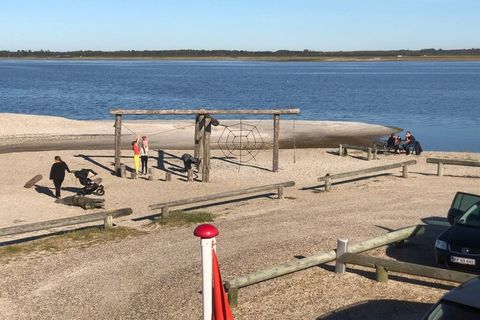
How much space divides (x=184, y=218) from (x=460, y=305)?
36.3ft

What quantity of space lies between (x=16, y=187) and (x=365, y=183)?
1227cm

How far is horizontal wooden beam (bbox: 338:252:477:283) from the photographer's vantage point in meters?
10.2

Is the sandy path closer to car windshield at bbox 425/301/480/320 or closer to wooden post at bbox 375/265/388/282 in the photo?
wooden post at bbox 375/265/388/282

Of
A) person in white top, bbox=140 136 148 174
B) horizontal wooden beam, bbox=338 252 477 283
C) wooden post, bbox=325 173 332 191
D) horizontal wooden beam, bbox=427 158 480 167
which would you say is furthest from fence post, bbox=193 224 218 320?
person in white top, bbox=140 136 148 174

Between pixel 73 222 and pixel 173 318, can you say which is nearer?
pixel 173 318

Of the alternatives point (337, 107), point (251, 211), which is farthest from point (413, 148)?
point (337, 107)

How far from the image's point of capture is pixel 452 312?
21.7 feet

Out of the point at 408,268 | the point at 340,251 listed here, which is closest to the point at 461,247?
the point at 408,268

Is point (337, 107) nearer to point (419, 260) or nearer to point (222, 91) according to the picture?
point (222, 91)

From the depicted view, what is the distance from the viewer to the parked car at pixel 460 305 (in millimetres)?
6457

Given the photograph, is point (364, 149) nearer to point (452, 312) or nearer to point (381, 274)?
point (381, 274)

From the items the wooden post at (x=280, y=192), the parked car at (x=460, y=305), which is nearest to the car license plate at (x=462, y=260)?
the parked car at (x=460, y=305)

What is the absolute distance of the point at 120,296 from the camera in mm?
11180

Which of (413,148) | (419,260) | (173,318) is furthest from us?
(413,148)
